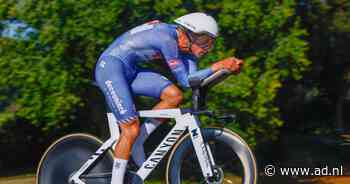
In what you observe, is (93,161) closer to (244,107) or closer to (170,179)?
(170,179)

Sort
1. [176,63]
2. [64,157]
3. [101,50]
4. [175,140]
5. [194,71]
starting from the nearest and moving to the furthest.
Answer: [176,63] < [194,71] < [175,140] < [64,157] < [101,50]

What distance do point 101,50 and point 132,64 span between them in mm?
1779

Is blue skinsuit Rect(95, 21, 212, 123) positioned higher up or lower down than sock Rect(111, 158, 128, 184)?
higher up

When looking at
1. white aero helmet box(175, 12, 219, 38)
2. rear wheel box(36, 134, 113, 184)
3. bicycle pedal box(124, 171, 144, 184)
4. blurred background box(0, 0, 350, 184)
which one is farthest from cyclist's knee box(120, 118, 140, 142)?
blurred background box(0, 0, 350, 184)

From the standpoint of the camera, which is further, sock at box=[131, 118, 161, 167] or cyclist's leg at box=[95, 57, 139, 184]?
sock at box=[131, 118, 161, 167]

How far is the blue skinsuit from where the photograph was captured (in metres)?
5.66

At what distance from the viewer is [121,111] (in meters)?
5.72

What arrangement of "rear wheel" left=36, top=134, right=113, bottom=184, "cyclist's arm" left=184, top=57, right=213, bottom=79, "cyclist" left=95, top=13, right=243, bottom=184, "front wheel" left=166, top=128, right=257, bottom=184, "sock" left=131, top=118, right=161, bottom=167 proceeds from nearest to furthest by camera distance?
"cyclist's arm" left=184, top=57, right=213, bottom=79, "cyclist" left=95, top=13, right=243, bottom=184, "front wheel" left=166, top=128, right=257, bottom=184, "sock" left=131, top=118, right=161, bottom=167, "rear wheel" left=36, top=134, right=113, bottom=184

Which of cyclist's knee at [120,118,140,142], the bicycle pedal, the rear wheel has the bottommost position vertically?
the bicycle pedal

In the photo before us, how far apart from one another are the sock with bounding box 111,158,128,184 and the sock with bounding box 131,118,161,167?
192mm

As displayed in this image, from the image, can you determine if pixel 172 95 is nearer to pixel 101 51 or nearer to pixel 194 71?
pixel 194 71

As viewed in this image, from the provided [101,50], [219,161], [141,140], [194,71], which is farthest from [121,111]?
[101,50]

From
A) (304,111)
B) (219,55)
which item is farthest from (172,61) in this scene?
(304,111)

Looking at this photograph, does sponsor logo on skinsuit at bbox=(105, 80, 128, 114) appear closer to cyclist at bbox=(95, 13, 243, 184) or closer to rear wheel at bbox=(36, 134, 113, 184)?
cyclist at bbox=(95, 13, 243, 184)
